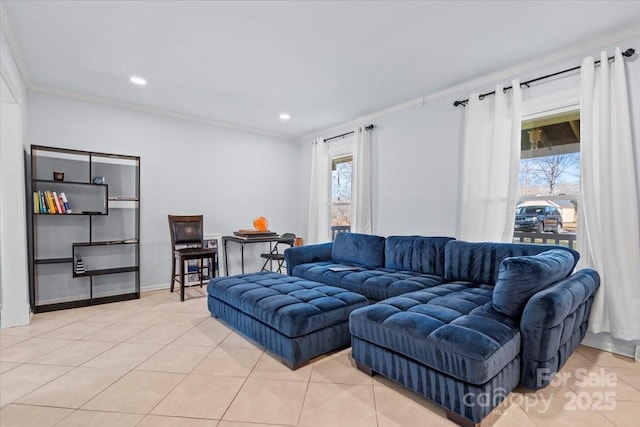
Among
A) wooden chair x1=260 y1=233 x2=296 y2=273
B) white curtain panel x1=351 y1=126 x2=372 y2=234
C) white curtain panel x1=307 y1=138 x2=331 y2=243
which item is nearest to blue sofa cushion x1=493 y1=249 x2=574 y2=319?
white curtain panel x1=351 y1=126 x2=372 y2=234

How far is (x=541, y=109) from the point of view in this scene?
9.28 feet

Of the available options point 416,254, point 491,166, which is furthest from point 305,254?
point 491,166

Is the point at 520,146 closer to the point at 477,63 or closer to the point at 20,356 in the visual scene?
the point at 477,63

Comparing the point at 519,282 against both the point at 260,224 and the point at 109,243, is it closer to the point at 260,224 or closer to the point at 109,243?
the point at 260,224

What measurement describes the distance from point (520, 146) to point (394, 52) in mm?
1473

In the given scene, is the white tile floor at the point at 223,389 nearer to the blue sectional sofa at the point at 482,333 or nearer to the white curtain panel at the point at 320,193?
the blue sectional sofa at the point at 482,333

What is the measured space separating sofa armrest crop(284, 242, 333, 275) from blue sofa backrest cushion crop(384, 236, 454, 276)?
2.85 feet

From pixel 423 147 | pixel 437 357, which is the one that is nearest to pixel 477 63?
pixel 423 147

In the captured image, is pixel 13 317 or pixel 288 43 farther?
pixel 13 317

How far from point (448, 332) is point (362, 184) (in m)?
2.89

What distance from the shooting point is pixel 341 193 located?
501 centimetres

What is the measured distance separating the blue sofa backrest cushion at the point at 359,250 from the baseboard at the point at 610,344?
190 centimetres

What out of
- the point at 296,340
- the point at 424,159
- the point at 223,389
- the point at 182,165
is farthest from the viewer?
the point at 182,165

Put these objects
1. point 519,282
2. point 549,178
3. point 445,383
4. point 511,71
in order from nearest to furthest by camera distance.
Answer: point 445,383 < point 519,282 < point 549,178 < point 511,71
